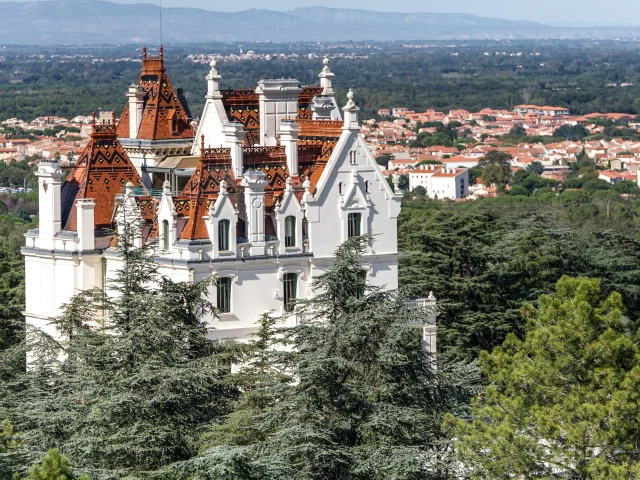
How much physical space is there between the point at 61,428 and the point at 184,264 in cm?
1015

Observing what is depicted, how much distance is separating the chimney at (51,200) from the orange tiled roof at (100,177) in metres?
0.36

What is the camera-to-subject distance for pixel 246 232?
1919 inches

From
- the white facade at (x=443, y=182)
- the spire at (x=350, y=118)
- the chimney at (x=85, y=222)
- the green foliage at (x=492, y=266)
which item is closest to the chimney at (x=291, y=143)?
the spire at (x=350, y=118)

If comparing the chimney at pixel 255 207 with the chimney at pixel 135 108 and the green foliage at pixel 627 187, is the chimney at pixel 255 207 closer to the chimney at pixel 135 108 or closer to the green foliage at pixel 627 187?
the chimney at pixel 135 108

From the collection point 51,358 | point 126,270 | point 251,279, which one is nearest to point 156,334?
point 126,270

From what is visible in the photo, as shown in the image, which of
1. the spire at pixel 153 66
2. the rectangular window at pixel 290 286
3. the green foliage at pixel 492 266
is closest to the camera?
the rectangular window at pixel 290 286

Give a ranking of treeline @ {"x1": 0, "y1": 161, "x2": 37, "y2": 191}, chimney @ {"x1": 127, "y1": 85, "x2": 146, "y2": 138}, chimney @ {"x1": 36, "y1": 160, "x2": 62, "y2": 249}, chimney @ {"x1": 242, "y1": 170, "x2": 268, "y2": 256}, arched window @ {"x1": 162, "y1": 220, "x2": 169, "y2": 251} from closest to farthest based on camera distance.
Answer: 1. arched window @ {"x1": 162, "y1": 220, "x2": 169, "y2": 251}
2. chimney @ {"x1": 242, "y1": 170, "x2": 268, "y2": 256}
3. chimney @ {"x1": 36, "y1": 160, "x2": 62, "y2": 249}
4. chimney @ {"x1": 127, "y1": 85, "x2": 146, "y2": 138}
5. treeline @ {"x1": 0, "y1": 161, "x2": 37, "y2": 191}

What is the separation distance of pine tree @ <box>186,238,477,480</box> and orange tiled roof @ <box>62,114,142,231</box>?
10975 mm

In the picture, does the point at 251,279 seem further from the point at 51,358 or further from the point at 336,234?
the point at 51,358

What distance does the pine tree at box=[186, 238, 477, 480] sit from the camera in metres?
35.8

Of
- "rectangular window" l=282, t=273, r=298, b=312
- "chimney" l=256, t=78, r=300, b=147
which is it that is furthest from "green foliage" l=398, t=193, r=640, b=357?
"chimney" l=256, t=78, r=300, b=147

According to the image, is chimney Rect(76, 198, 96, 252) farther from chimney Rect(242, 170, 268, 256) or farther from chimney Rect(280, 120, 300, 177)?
chimney Rect(280, 120, 300, 177)

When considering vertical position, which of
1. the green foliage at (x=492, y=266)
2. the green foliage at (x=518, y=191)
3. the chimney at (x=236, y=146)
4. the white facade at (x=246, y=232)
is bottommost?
the green foliage at (x=518, y=191)

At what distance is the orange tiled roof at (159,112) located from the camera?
54.5m
